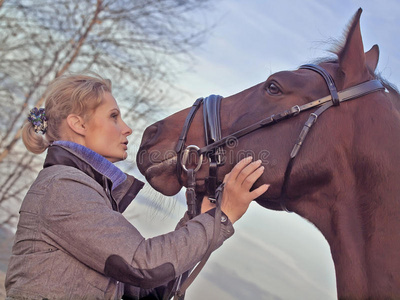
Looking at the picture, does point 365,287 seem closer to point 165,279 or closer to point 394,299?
point 394,299

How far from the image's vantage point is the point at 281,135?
8.07 feet

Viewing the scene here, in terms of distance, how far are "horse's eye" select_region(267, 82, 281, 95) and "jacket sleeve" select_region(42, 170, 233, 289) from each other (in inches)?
33.2

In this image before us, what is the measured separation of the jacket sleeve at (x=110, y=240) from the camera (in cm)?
192

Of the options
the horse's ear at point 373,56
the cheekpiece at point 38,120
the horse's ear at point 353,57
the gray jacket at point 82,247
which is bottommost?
the gray jacket at point 82,247

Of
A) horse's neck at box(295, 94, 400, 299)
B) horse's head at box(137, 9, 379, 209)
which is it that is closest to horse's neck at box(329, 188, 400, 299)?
horse's neck at box(295, 94, 400, 299)

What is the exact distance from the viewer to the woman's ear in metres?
2.37

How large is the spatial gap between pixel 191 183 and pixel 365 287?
95 cm

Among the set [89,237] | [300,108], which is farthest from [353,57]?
[89,237]

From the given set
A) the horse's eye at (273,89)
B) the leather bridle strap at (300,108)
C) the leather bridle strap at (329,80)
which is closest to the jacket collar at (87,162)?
the leather bridle strap at (300,108)

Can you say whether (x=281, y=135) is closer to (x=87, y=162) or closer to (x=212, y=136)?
(x=212, y=136)

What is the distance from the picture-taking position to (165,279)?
6.40 ft

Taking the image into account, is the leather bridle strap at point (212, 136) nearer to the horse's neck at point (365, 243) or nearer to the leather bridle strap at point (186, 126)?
the leather bridle strap at point (186, 126)

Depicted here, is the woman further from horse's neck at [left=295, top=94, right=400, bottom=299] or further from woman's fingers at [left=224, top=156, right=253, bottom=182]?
horse's neck at [left=295, top=94, right=400, bottom=299]

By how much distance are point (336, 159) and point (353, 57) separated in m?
0.52
